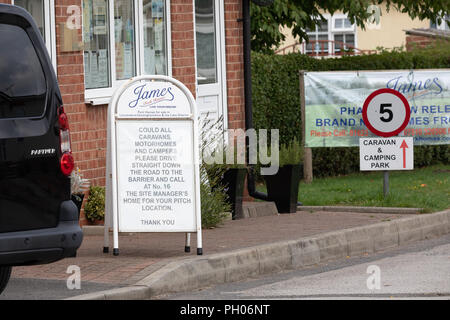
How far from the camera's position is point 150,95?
9719 mm

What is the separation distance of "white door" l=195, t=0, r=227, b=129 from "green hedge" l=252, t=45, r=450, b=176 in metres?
3.24

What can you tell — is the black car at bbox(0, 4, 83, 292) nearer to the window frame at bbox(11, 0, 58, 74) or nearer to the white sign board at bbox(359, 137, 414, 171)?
the window frame at bbox(11, 0, 58, 74)

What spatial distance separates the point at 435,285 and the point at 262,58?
31.2 ft

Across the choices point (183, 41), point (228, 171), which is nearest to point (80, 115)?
point (228, 171)

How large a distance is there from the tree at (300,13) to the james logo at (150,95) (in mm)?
8775

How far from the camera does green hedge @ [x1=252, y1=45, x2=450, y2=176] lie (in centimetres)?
1764

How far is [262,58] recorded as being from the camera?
57.9 ft

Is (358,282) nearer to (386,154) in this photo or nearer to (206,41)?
(386,154)

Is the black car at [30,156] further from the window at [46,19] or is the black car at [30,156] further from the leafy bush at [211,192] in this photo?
the leafy bush at [211,192]

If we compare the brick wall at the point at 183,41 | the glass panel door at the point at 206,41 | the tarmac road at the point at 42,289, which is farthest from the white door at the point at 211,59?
the tarmac road at the point at 42,289

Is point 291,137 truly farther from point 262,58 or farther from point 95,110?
point 95,110

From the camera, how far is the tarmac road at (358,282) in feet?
Answer: 27.0

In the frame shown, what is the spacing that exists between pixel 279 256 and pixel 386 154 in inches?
162
